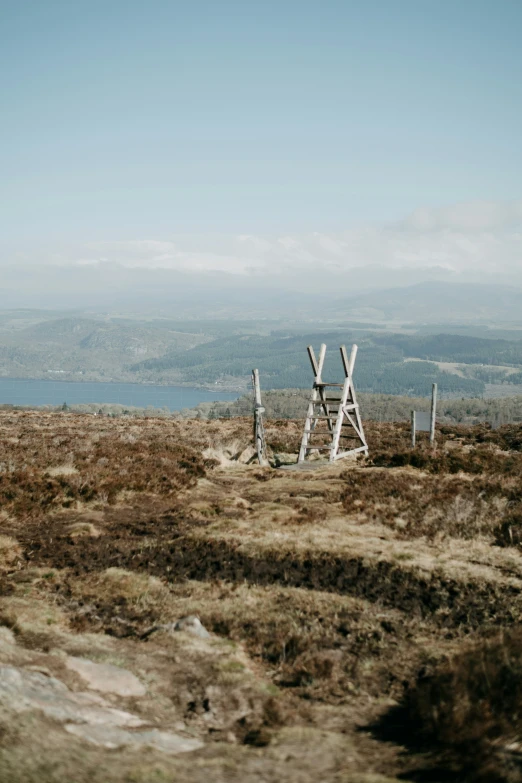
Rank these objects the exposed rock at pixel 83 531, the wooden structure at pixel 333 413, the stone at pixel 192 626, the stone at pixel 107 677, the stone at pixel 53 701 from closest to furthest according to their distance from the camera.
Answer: the stone at pixel 53 701 < the stone at pixel 107 677 < the stone at pixel 192 626 < the exposed rock at pixel 83 531 < the wooden structure at pixel 333 413

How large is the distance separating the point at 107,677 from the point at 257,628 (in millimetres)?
2481

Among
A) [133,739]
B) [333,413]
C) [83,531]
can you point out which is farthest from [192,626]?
[333,413]

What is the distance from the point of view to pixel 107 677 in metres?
6.67

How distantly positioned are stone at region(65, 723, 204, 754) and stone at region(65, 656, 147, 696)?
112 cm

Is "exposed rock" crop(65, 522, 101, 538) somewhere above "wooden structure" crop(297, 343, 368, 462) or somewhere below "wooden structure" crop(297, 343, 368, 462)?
below

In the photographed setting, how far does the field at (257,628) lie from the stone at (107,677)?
0.03m

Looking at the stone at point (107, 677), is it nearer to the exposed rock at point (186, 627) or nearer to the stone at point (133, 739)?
the stone at point (133, 739)

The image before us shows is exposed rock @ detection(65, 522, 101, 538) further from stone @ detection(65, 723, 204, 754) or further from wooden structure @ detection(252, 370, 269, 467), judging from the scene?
wooden structure @ detection(252, 370, 269, 467)

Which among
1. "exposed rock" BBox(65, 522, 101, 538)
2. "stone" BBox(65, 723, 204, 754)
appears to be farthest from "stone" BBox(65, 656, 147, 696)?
"exposed rock" BBox(65, 522, 101, 538)

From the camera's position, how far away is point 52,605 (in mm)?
9203

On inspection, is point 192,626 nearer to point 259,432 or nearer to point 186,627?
point 186,627

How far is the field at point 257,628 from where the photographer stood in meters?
4.82

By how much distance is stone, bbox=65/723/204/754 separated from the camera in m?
4.91

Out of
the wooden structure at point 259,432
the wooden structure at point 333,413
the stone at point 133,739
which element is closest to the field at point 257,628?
the stone at point 133,739
